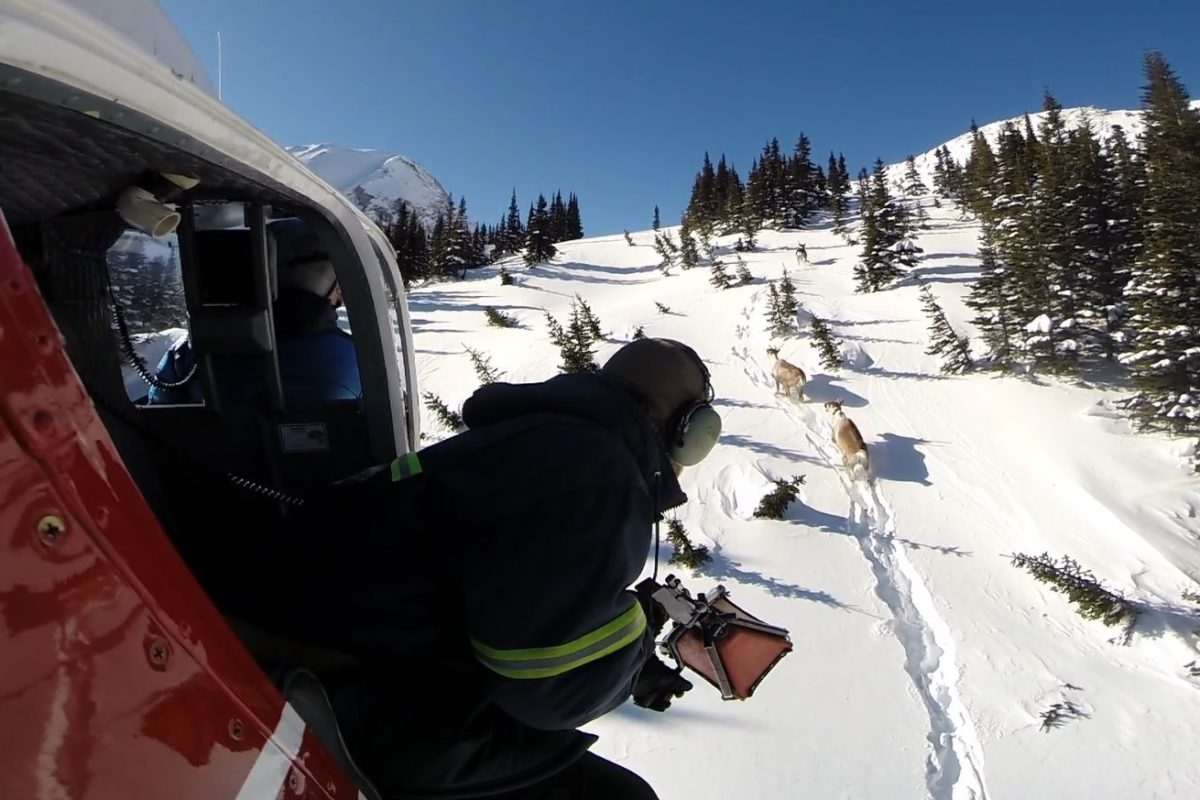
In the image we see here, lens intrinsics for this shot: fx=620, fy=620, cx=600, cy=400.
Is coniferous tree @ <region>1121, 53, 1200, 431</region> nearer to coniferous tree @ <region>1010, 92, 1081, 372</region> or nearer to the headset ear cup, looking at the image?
coniferous tree @ <region>1010, 92, 1081, 372</region>

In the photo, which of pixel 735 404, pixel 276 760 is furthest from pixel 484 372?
pixel 276 760

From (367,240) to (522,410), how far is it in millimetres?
1469

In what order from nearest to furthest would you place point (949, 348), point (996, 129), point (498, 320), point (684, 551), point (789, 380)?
point (684, 551) → point (789, 380) → point (949, 348) → point (498, 320) → point (996, 129)

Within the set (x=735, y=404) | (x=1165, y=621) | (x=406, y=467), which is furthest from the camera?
(x=735, y=404)

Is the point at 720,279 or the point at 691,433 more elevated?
the point at 720,279

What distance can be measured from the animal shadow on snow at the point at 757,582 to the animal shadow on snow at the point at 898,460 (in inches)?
143

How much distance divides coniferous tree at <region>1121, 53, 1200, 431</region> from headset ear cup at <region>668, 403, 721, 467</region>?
12585mm

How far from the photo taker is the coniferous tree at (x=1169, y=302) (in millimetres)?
10852

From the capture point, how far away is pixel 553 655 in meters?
1.38

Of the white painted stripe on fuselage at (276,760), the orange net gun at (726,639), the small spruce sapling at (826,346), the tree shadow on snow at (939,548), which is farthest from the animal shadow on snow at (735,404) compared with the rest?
the white painted stripe on fuselage at (276,760)

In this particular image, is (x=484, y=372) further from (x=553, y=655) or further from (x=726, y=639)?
(x=553, y=655)

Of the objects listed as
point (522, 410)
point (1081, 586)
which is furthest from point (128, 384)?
point (1081, 586)

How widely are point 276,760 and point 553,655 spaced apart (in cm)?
57

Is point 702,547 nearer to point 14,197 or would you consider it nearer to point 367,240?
point 367,240
